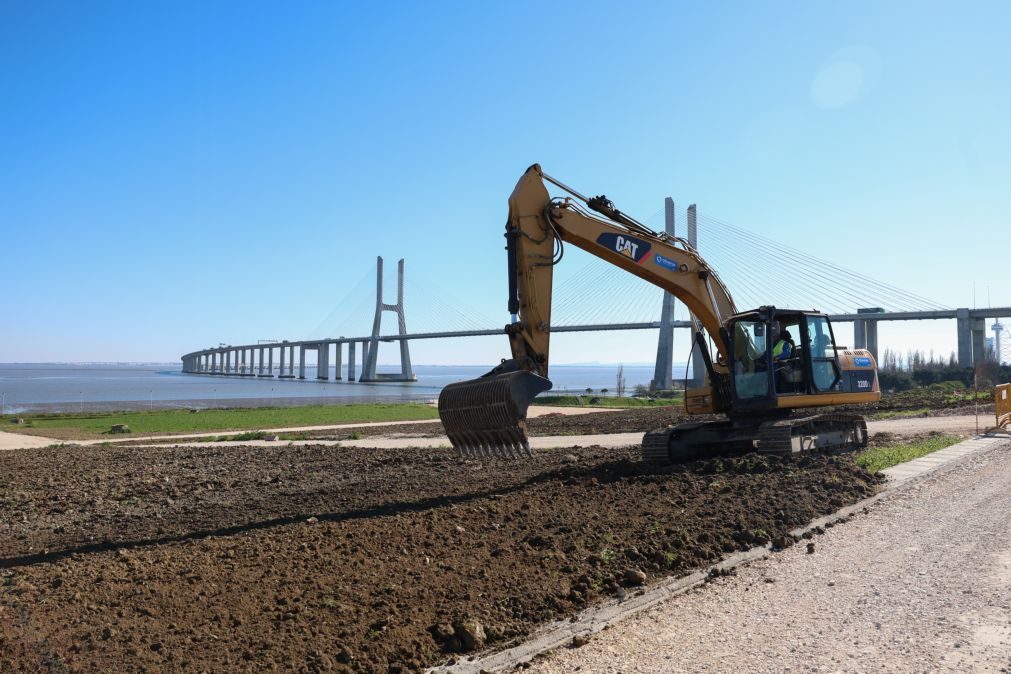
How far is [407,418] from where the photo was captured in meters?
35.2

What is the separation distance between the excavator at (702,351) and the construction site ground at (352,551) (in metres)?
1.01

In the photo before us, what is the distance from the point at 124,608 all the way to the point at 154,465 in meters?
11.6

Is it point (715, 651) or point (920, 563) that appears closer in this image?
point (715, 651)

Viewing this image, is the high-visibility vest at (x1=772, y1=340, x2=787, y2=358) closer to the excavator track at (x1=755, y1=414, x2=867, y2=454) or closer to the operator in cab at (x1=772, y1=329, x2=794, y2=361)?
the operator in cab at (x1=772, y1=329, x2=794, y2=361)

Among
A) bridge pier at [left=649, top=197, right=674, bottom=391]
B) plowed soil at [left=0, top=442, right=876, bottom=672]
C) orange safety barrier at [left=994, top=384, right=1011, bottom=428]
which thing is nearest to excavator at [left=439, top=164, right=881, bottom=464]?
plowed soil at [left=0, top=442, right=876, bottom=672]

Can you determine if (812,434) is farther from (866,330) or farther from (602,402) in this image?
(866,330)

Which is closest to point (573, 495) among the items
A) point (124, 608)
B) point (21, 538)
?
point (124, 608)

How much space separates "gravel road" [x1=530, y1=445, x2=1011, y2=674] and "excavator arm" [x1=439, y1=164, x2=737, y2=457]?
403cm

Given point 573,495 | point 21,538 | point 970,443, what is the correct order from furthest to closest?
1. point 970,443
2. point 573,495
3. point 21,538

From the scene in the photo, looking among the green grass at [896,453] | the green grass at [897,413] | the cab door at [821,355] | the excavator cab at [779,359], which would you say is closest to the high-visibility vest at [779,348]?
the excavator cab at [779,359]

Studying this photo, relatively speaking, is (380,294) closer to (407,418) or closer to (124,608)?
(407,418)

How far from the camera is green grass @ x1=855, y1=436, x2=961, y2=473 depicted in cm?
1322

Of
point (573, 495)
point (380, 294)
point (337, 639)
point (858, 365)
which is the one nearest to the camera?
point (337, 639)

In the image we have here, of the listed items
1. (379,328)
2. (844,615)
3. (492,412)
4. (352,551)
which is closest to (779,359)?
(492,412)
